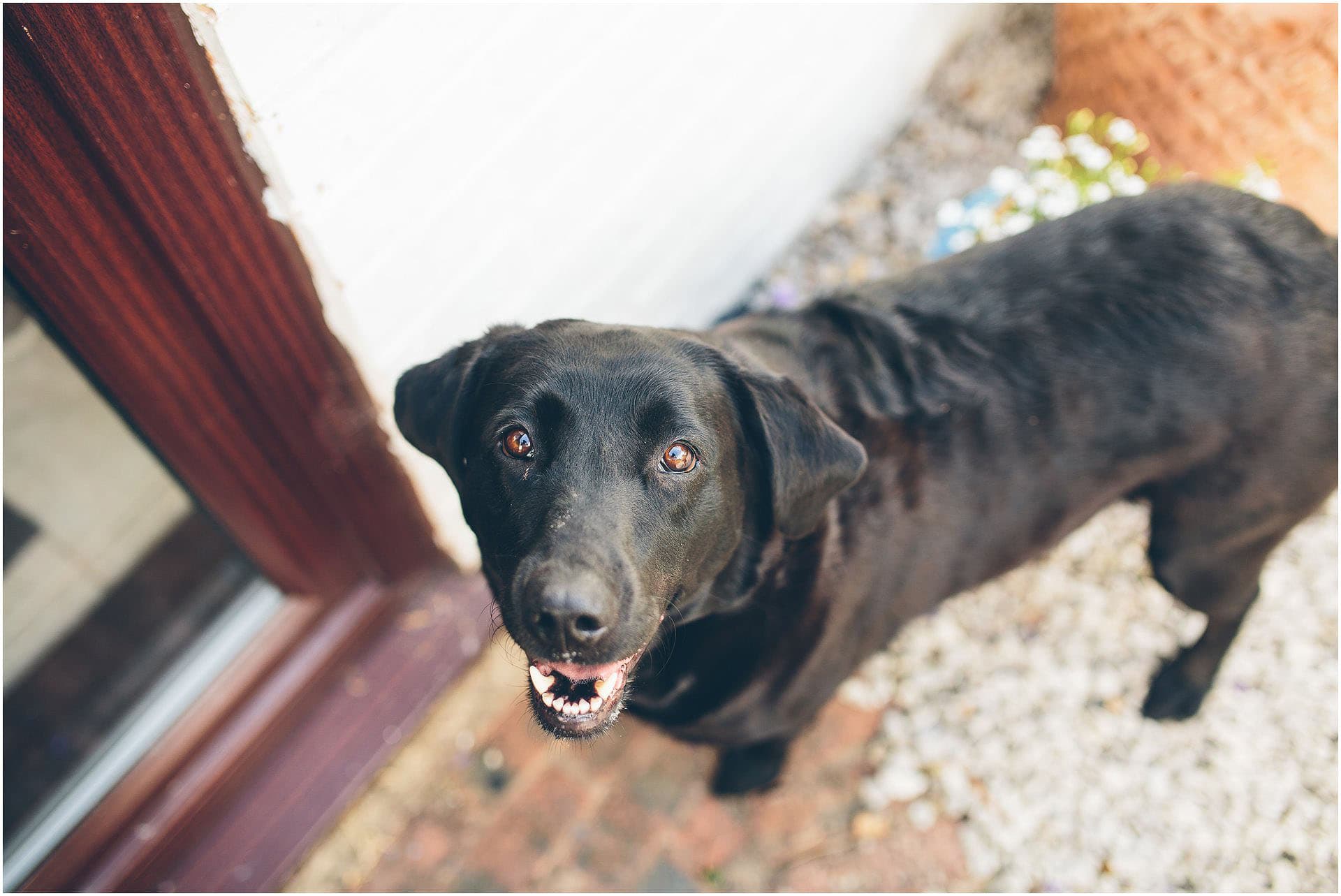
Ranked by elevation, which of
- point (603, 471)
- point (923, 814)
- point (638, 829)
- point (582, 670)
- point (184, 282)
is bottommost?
point (923, 814)

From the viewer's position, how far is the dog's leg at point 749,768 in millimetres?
2451

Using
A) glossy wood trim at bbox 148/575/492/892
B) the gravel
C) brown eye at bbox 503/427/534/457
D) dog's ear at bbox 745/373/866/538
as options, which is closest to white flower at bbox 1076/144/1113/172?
the gravel

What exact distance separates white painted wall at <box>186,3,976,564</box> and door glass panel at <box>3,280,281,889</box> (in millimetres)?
638

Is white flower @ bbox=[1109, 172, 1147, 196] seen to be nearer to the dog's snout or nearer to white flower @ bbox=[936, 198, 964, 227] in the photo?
white flower @ bbox=[936, 198, 964, 227]

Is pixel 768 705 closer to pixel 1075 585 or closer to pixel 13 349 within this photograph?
pixel 1075 585

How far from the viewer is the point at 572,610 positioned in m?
1.31

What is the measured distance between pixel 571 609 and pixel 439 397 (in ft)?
1.98

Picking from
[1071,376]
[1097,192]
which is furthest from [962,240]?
[1071,376]

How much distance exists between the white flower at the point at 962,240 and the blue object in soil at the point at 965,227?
0.01 m

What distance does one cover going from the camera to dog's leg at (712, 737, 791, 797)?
8.04 feet

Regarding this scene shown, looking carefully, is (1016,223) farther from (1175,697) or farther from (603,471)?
(603,471)

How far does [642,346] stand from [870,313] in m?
0.70

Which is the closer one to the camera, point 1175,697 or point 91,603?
point 91,603

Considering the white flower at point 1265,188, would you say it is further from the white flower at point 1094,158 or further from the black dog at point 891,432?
the black dog at point 891,432
